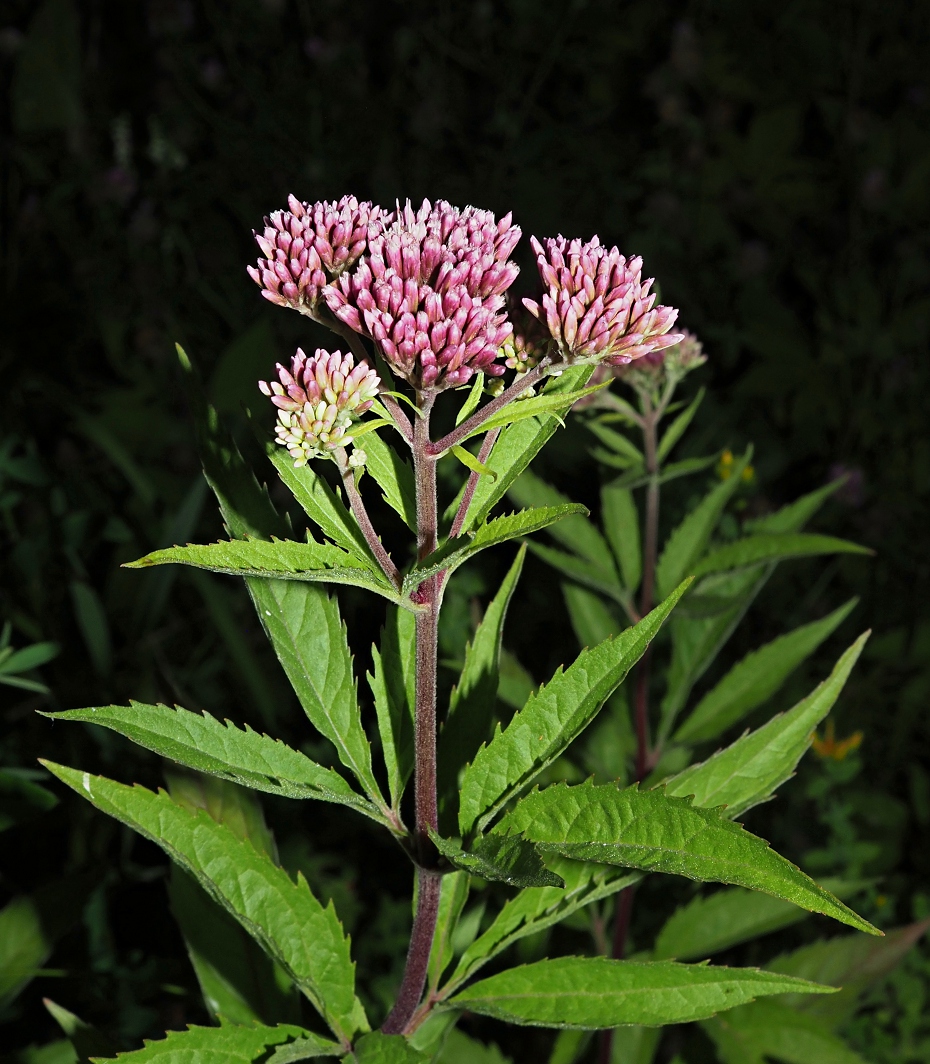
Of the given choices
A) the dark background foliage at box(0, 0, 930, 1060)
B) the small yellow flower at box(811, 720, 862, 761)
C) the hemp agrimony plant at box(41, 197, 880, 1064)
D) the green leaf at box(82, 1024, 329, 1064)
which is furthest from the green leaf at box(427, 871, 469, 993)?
the small yellow flower at box(811, 720, 862, 761)

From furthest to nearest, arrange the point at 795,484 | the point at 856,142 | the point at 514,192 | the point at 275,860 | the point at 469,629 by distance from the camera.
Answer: the point at 856,142 < the point at 514,192 < the point at 795,484 < the point at 469,629 < the point at 275,860

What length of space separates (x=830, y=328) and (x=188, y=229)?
5.32 ft

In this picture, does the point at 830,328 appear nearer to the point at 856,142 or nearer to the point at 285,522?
the point at 856,142

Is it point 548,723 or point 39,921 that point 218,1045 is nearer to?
point 548,723

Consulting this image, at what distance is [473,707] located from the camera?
2.60ft

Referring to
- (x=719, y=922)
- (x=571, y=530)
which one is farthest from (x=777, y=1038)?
(x=571, y=530)

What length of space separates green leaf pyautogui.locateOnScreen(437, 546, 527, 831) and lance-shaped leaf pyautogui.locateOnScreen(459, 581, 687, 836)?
0.10m

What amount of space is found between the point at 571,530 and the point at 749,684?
0.27m

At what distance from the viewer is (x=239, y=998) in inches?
35.2

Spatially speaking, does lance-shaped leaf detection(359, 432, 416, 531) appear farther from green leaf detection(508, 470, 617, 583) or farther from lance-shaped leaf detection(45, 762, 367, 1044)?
green leaf detection(508, 470, 617, 583)

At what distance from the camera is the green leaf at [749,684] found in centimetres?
117

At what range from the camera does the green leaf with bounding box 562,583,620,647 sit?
1.23m

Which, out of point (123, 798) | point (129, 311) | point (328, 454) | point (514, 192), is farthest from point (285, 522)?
point (514, 192)

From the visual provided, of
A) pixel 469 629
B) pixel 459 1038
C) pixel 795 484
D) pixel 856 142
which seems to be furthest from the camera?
pixel 856 142
